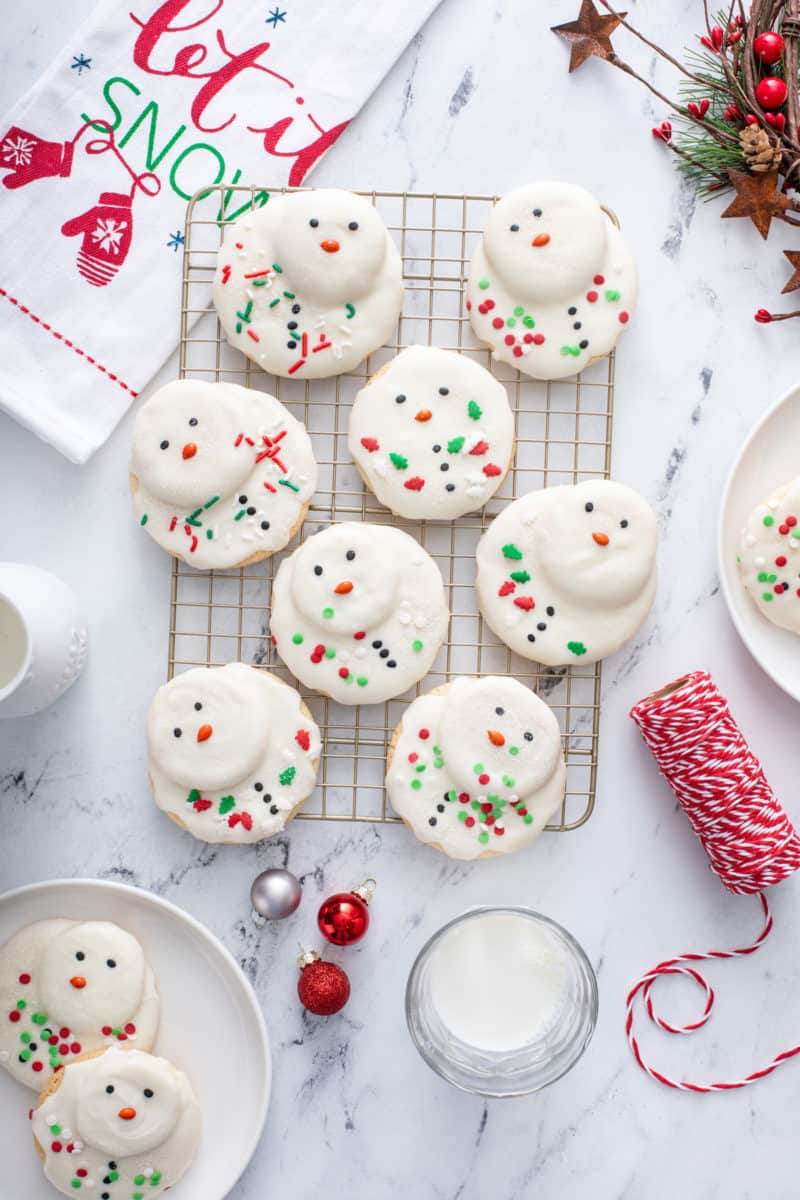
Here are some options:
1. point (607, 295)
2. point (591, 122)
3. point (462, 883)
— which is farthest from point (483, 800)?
point (591, 122)

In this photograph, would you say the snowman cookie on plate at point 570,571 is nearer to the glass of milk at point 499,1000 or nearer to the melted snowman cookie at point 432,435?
the melted snowman cookie at point 432,435

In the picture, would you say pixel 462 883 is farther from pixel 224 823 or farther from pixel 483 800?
pixel 224 823

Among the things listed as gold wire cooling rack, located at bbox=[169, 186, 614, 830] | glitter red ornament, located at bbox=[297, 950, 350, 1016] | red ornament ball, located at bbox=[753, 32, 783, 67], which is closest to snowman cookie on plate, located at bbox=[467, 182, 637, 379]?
gold wire cooling rack, located at bbox=[169, 186, 614, 830]

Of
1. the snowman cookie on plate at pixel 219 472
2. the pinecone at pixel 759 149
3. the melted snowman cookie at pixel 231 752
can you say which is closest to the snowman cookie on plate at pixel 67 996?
the melted snowman cookie at pixel 231 752

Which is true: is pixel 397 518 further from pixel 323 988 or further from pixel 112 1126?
pixel 112 1126

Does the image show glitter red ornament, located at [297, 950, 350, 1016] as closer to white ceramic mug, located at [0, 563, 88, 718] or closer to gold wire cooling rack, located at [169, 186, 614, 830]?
gold wire cooling rack, located at [169, 186, 614, 830]

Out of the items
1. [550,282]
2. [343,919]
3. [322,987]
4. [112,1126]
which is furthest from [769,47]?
[112,1126]
